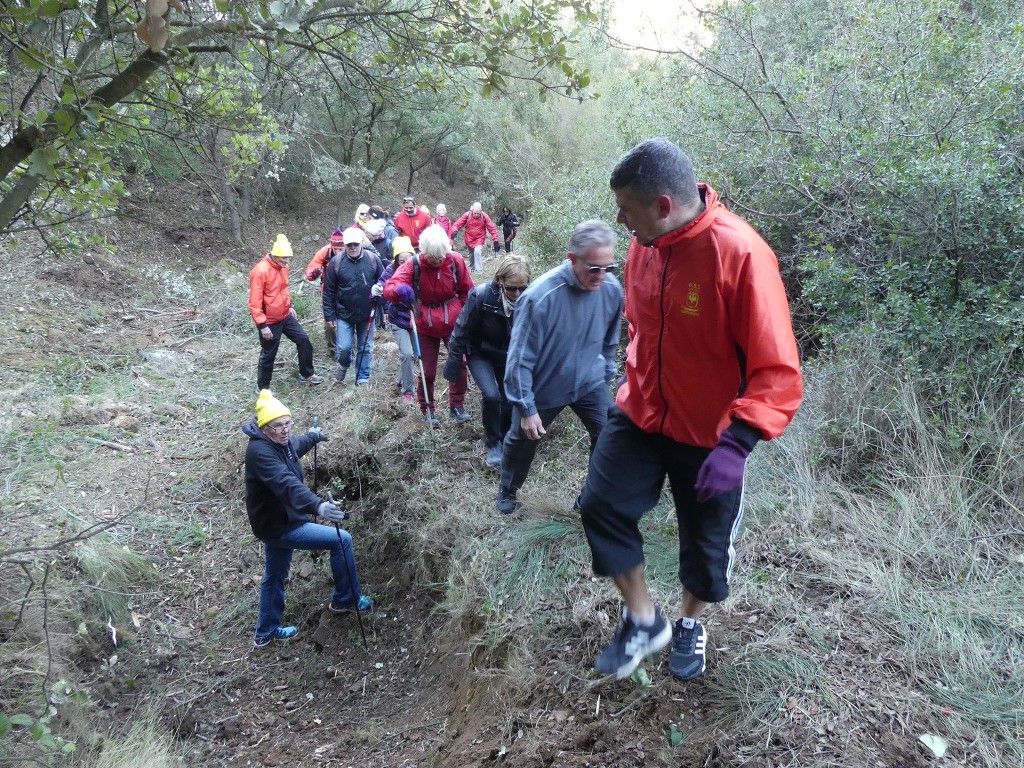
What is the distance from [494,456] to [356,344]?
387 cm

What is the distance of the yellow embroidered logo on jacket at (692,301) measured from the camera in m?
2.49

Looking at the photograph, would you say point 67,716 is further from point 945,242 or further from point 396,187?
point 396,187

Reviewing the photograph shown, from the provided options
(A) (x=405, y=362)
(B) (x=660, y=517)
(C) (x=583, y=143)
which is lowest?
(B) (x=660, y=517)

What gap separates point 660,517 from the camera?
4379 mm

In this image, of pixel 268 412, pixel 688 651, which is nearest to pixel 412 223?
pixel 268 412

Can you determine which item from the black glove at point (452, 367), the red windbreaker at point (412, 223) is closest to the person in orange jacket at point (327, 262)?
the red windbreaker at point (412, 223)

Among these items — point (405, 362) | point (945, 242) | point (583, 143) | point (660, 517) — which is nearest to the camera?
point (660, 517)

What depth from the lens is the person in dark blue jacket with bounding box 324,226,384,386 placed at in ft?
27.8

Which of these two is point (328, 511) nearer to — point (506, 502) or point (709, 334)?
point (506, 502)

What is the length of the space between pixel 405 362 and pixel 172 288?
31.3 ft

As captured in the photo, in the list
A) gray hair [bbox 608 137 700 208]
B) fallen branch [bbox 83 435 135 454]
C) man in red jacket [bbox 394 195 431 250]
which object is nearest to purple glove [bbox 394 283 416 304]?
fallen branch [bbox 83 435 135 454]

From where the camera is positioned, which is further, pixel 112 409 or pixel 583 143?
pixel 583 143

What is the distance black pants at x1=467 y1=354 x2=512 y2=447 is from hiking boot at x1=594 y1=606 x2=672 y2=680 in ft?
8.83

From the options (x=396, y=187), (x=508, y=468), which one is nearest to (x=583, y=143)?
(x=396, y=187)
